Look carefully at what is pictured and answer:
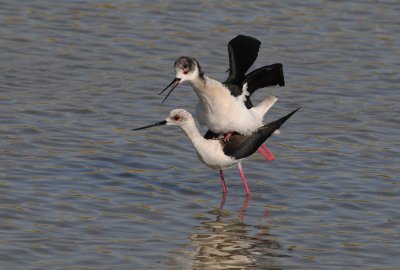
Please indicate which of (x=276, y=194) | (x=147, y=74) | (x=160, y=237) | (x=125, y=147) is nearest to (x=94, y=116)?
(x=125, y=147)

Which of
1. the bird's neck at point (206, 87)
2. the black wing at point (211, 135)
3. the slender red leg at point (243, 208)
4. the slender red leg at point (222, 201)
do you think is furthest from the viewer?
the black wing at point (211, 135)

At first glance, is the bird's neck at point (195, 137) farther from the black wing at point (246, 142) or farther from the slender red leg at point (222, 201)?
the slender red leg at point (222, 201)

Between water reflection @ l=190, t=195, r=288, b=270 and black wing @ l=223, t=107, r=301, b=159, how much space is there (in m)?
0.73

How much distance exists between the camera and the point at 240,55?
13156 mm

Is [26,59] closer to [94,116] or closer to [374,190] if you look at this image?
[94,116]

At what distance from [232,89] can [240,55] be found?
1.37ft

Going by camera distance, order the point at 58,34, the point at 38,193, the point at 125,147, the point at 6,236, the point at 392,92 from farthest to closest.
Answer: the point at 58,34 → the point at 392,92 → the point at 125,147 → the point at 38,193 → the point at 6,236

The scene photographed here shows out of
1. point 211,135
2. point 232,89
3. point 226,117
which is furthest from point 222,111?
point 211,135

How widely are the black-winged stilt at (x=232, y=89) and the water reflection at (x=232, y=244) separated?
1.05m

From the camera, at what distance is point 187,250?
1105cm

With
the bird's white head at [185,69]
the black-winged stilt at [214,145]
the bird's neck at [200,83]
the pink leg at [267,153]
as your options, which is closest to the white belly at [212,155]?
the black-winged stilt at [214,145]

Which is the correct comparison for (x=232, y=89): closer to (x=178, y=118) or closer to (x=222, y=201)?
(x=178, y=118)

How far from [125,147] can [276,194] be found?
8.01 ft

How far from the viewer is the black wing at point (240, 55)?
13141mm
